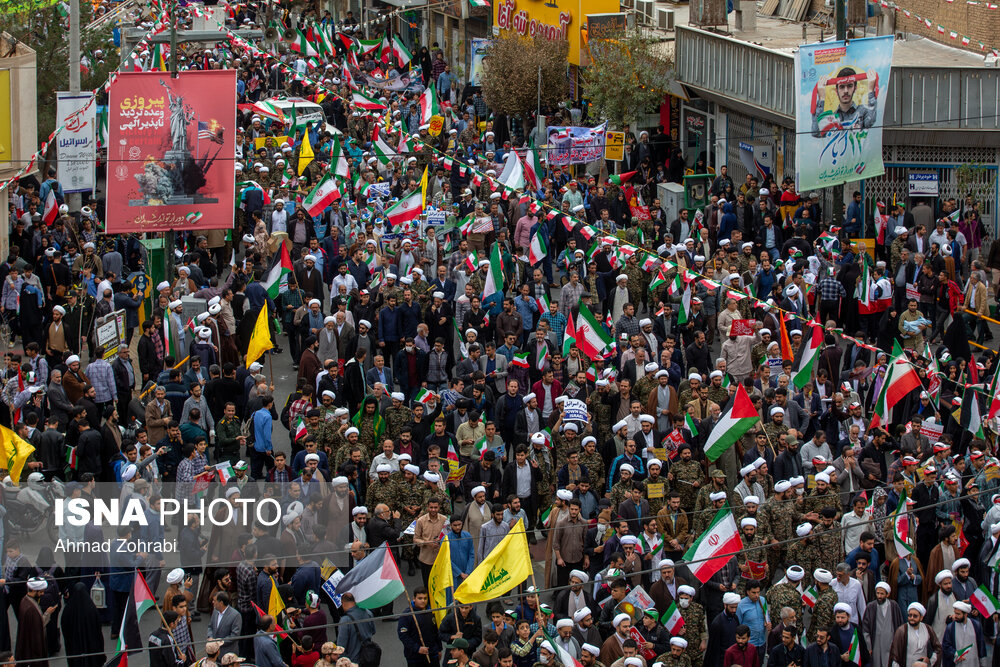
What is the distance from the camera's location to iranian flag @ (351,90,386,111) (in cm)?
3538

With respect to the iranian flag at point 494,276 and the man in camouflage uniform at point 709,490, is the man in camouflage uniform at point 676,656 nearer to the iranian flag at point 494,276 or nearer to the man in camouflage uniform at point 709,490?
the man in camouflage uniform at point 709,490

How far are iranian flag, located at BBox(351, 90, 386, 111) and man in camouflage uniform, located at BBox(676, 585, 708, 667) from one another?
23.1 m

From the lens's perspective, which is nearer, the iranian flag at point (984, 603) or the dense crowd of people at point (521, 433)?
the dense crowd of people at point (521, 433)

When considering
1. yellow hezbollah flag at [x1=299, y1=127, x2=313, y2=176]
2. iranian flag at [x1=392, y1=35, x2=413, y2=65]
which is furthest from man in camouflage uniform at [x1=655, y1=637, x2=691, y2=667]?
iranian flag at [x1=392, y1=35, x2=413, y2=65]

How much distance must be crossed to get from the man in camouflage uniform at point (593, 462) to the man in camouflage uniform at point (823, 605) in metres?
2.83

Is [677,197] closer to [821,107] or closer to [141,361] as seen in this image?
[821,107]

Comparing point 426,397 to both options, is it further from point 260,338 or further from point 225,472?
point 225,472

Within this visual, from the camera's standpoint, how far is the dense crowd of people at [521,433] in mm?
13328

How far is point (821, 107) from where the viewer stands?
952 inches

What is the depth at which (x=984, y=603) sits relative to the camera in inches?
541

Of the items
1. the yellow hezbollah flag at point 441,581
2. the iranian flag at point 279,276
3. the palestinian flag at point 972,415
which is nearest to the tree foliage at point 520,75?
the iranian flag at point 279,276

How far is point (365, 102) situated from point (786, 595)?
24026 mm

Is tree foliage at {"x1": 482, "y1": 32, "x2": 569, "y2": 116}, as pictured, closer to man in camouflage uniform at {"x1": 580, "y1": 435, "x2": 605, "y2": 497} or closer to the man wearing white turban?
man in camouflage uniform at {"x1": 580, "y1": 435, "x2": 605, "y2": 497}

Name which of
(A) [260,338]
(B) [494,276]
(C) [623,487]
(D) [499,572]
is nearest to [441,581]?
(D) [499,572]
